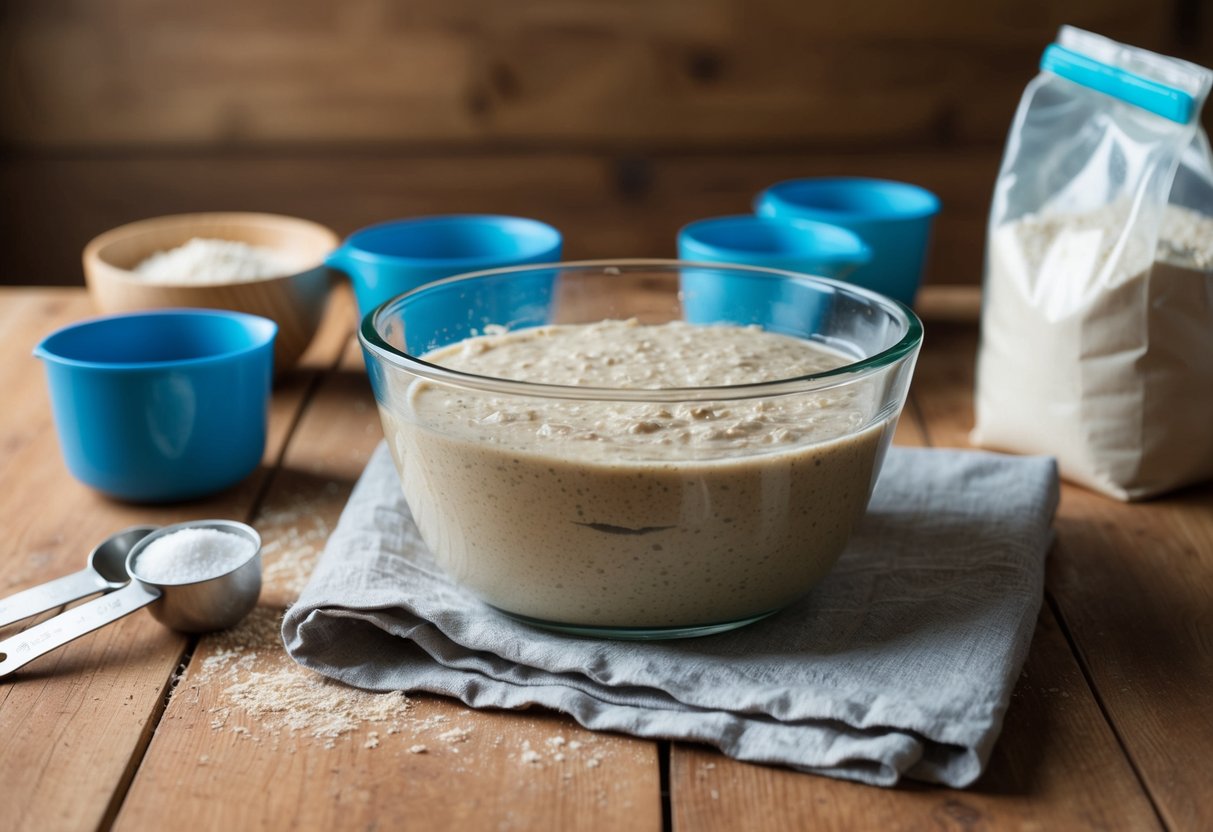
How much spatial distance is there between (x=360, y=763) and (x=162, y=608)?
241 mm

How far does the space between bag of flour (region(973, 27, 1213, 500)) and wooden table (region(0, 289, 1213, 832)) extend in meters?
0.17

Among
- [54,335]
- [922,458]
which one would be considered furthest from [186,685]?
[922,458]

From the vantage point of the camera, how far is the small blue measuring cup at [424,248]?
143 centimetres

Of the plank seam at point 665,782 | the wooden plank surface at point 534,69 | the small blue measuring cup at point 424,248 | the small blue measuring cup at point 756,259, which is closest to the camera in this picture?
the plank seam at point 665,782

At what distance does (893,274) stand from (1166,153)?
47 centimetres

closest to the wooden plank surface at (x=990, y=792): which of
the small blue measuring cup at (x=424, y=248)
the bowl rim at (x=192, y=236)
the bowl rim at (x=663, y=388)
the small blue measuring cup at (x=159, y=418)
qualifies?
the bowl rim at (x=663, y=388)

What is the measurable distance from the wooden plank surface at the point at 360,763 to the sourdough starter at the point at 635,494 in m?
0.10

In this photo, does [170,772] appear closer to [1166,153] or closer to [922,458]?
[922,458]

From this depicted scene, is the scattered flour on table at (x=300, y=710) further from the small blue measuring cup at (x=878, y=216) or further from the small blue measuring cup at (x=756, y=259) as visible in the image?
the small blue measuring cup at (x=878, y=216)

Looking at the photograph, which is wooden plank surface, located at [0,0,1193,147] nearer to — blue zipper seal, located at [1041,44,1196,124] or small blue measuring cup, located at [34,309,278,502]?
blue zipper seal, located at [1041,44,1196,124]

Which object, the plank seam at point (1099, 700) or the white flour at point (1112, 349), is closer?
the plank seam at point (1099, 700)

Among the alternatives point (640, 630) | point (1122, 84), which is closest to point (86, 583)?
point (640, 630)

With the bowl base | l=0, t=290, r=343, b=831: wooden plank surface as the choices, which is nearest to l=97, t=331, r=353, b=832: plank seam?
l=0, t=290, r=343, b=831: wooden plank surface

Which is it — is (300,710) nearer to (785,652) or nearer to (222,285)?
(785,652)
